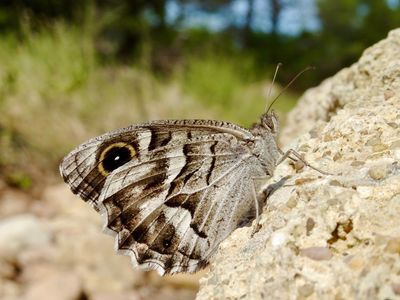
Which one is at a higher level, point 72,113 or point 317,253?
point 72,113

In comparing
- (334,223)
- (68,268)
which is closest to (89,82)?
(68,268)

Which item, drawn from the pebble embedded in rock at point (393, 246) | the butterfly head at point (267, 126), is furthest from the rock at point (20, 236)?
the pebble embedded in rock at point (393, 246)

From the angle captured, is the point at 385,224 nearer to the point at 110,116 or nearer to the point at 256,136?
the point at 256,136

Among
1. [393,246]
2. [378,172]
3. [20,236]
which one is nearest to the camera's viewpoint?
[393,246]

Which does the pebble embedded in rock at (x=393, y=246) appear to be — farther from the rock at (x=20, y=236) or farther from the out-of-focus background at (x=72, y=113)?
the rock at (x=20, y=236)

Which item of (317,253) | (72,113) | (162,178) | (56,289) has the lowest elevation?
(317,253)

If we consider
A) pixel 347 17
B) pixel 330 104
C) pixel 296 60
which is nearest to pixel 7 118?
pixel 330 104

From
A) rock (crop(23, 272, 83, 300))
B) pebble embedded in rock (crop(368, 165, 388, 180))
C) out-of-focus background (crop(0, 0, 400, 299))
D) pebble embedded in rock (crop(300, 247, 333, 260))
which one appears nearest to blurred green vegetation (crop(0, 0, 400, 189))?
out-of-focus background (crop(0, 0, 400, 299))

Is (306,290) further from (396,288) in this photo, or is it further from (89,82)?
(89,82)

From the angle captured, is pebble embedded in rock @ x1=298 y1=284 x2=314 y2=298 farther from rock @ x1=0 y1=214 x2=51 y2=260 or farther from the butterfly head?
rock @ x1=0 y1=214 x2=51 y2=260
